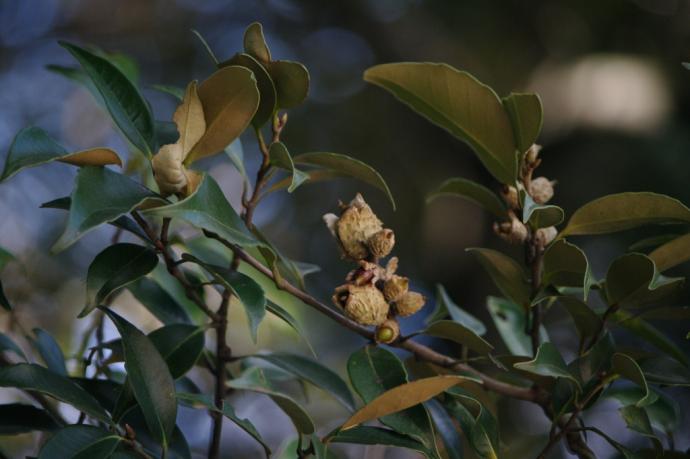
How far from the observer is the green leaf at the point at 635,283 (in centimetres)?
55

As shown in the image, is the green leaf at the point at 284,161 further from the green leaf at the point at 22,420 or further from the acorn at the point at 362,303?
the green leaf at the point at 22,420

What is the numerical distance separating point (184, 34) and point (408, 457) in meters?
1.85

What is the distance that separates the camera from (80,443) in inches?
19.6

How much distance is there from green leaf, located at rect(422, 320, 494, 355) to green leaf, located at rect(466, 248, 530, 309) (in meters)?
0.06

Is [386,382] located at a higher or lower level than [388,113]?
higher

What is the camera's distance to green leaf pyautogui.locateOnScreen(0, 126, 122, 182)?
1.51 ft

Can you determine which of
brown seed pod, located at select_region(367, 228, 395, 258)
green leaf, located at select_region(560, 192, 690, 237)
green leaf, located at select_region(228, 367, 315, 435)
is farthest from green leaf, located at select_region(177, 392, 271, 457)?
green leaf, located at select_region(560, 192, 690, 237)

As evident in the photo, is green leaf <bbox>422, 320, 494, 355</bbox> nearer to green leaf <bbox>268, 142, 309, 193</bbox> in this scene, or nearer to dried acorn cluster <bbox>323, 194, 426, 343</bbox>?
dried acorn cluster <bbox>323, 194, 426, 343</bbox>

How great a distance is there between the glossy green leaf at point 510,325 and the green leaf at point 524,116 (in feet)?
0.71

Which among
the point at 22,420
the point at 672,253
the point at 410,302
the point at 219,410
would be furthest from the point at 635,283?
the point at 22,420

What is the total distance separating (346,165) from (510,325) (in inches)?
10.1

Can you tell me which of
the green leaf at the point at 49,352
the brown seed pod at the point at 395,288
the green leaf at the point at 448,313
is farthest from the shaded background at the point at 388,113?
the brown seed pod at the point at 395,288

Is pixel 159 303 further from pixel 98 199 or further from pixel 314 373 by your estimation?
pixel 98 199

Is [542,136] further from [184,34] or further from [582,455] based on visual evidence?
[582,455]
